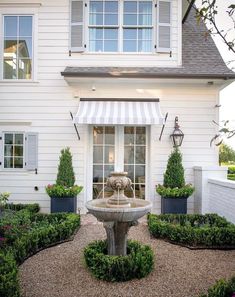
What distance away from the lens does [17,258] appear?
6391 millimetres

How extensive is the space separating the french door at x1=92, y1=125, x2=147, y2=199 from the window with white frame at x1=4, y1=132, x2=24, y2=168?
2935mm

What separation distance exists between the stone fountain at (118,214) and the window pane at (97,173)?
508 centimetres

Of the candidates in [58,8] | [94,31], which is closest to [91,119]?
Answer: [94,31]

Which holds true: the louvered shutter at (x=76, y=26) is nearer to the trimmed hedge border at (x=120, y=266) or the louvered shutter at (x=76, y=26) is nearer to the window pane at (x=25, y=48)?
the window pane at (x=25, y=48)

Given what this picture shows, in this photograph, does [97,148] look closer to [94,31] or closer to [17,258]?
[94,31]

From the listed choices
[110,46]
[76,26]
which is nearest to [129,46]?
[110,46]

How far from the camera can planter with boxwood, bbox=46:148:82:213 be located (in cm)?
1037

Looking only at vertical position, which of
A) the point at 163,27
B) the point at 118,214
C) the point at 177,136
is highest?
the point at 163,27

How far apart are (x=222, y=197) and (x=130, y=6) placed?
8152mm

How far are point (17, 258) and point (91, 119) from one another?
5499 millimetres

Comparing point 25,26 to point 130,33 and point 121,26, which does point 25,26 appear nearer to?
point 121,26

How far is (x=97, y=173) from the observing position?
1193 cm

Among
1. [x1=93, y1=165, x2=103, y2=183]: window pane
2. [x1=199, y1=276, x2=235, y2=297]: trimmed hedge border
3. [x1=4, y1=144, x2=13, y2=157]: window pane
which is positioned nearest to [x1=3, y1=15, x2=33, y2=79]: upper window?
[x1=4, y1=144, x2=13, y2=157]: window pane

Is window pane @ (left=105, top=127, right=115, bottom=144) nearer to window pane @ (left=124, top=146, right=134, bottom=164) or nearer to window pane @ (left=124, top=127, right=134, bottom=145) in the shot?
window pane @ (left=124, top=127, right=134, bottom=145)
